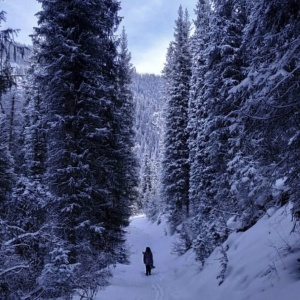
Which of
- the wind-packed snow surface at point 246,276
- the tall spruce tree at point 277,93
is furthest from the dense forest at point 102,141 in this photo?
the wind-packed snow surface at point 246,276

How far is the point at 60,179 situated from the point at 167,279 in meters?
7.50

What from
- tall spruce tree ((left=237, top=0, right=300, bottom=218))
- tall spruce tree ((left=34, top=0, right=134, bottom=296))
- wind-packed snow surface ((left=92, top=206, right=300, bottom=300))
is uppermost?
tall spruce tree ((left=34, top=0, right=134, bottom=296))

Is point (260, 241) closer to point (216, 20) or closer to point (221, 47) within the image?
point (221, 47)

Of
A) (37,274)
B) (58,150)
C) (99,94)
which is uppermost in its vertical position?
(99,94)

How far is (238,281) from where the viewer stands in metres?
8.49

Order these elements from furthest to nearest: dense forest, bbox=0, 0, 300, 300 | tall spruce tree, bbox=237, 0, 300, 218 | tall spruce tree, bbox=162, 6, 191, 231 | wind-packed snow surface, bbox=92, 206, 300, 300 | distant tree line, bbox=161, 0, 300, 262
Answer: tall spruce tree, bbox=162, 6, 191, 231 → wind-packed snow surface, bbox=92, 206, 300, 300 → dense forest, bbox=0, 0, 300, 300 → distant tree line, bbox=161, 0, 300, 262 → tall spruce tree, bbox=237, 0, 300, 218

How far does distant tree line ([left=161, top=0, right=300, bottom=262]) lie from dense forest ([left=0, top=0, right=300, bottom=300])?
0.15ft

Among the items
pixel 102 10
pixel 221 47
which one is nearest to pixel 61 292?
pixel 102 10

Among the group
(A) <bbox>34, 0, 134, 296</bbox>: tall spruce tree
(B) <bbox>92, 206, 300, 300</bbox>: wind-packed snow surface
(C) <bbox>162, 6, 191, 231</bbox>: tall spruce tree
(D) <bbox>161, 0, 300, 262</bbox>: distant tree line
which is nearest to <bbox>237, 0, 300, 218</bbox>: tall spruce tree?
(D) <bbox>161, 0, 300, 262</bbox>: distant tree line

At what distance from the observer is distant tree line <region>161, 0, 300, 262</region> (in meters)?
6.23

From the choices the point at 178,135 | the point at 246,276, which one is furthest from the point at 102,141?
the point at 178,135

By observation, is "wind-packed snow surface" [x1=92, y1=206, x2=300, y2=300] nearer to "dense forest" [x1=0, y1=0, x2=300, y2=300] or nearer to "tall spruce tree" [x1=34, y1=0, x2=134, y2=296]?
"dense forest" [x1=0, y1=0, x2=300, y2=300]

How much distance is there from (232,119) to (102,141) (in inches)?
243

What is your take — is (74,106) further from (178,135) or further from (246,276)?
(178,135)
